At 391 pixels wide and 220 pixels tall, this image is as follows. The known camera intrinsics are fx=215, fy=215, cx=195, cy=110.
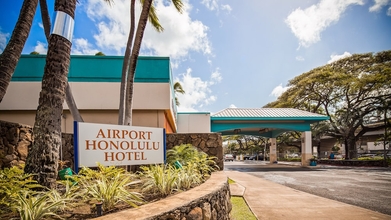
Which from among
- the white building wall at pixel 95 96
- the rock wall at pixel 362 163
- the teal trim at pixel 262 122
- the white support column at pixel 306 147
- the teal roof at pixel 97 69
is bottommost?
the rock wall at pixel 362 163

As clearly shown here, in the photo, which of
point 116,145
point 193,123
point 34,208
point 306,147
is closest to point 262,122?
point 306,147

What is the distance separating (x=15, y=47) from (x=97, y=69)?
4.86 meters

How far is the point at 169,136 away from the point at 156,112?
2.47 m

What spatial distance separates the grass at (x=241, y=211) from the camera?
4.36m

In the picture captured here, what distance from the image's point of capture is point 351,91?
21.9 metres

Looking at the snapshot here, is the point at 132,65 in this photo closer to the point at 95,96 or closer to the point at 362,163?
the point at 95,96

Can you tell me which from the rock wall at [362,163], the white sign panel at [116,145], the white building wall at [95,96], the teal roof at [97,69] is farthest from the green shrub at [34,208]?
the rock wall at [362,163]

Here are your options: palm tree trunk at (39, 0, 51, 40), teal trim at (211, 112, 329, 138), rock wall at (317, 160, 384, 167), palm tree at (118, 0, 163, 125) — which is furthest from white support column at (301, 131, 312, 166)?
palm tree trunk at (39, 0, 51, 40)

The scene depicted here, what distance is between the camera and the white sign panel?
12.3 feet

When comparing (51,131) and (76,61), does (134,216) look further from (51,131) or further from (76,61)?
(76,61)

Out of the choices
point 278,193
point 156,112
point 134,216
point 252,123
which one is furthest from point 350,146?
point 134,216

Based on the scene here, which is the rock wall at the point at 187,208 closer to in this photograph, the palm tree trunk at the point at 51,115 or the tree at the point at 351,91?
the palm tree trunk at the point at 51,115

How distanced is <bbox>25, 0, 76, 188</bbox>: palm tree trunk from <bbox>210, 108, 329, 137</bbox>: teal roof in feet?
52.1

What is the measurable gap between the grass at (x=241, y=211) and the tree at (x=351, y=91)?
2144 cm
